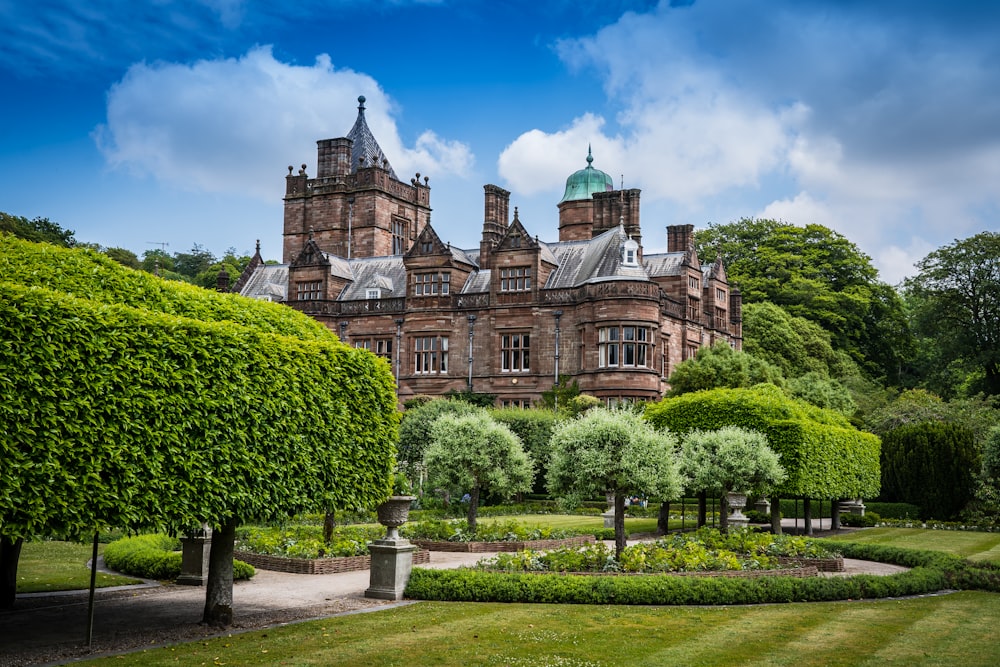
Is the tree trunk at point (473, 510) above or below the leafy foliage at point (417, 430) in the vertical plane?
below

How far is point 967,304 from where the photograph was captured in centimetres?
6369

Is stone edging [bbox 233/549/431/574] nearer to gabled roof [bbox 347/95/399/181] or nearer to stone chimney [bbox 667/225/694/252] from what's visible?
stone chimney [bbox 667/225/694/252]

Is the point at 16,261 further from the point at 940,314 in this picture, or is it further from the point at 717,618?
the point at 940,314

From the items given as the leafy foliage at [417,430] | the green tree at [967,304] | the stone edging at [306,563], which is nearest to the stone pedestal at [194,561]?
the stone edging at [306,563]

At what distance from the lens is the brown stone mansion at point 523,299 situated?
49.2 metres

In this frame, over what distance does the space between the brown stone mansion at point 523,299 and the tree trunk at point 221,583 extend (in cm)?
3517

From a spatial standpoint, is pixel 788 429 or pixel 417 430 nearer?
pixel 788 429

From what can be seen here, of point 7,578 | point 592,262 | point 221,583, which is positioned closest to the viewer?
point 221,583

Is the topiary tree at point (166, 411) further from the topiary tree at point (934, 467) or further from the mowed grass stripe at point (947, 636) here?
the topiary tree at point (934, 467)

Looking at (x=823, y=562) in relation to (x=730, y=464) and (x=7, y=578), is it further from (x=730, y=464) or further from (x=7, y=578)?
(x=7, y=578)

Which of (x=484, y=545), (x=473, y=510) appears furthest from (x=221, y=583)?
(x=473, y=510)

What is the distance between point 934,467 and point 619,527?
991 inches

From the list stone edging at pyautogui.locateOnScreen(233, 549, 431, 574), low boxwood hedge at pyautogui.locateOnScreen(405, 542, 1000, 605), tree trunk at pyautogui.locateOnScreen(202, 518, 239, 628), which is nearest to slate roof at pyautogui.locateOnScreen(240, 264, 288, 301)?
stone edging at pyautogui.locateOnScreen(233, 549, 431, 574)

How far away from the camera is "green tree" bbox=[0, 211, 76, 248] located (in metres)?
52.1
